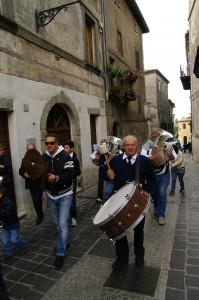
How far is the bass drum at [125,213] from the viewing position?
10.1 feet

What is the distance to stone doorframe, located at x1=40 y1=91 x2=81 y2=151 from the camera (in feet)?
23.1

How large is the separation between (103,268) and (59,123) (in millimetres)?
5613

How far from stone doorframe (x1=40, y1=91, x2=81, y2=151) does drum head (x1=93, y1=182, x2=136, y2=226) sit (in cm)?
399

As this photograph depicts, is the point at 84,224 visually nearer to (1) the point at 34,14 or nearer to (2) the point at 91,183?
(2) the point at 91,183

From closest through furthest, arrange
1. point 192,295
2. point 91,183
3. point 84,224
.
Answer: point 192,295 < point 84,224 < point 91,183

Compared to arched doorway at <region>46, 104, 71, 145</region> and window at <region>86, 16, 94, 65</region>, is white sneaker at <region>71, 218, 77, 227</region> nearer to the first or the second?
arched doorway at <region>46, 104, 71, 145</region>

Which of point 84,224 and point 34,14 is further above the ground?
point 34,14

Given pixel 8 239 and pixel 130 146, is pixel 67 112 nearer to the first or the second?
pixel 8 239

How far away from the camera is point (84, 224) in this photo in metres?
5.58

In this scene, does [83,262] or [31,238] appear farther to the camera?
[31,238]

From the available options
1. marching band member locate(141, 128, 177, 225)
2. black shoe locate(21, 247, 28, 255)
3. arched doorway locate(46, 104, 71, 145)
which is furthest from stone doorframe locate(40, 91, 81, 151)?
black shoe locate(21, 247, 28, 255)

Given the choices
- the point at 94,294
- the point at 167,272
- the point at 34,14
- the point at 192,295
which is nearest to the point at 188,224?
the point at 167,272

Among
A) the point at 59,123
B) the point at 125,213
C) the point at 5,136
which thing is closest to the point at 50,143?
the point at 125,213

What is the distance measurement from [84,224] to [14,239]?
1737 millimetres
